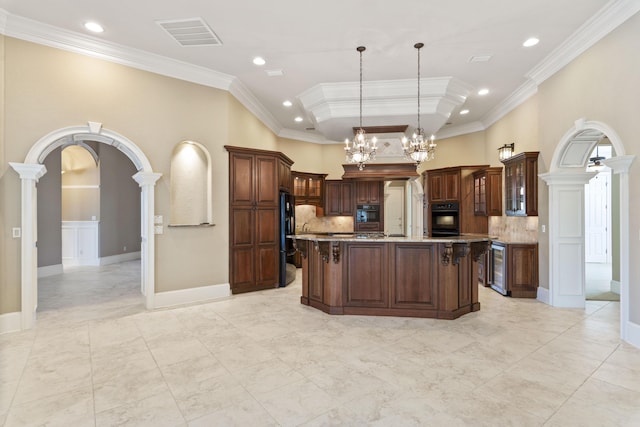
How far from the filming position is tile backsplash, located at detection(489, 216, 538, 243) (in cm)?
562

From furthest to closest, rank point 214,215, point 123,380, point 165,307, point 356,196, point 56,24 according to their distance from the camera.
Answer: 1. point 356,196
2. point 214,215
3. point 165,307
4. point 56,24
5. point 123,380

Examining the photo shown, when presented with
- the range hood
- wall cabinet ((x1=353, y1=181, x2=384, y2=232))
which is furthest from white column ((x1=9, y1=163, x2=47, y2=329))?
wall cabinet ((x1=353, y1=181, x2=384, y2=232))

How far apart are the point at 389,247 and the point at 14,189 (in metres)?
4.74

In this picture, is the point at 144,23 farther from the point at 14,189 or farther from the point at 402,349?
the point at 402,349

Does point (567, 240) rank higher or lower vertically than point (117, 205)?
lower

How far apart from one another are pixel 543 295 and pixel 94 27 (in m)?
7.46

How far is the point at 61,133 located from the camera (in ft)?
13.7

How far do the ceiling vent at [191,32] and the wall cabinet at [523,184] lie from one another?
5.11m

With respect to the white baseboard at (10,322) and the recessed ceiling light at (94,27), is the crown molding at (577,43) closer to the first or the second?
the recessed ceiling light at (94,27)

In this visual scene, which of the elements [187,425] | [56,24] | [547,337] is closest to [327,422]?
[187,425]

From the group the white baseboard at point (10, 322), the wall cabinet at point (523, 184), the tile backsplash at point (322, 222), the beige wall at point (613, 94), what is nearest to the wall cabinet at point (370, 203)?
the tile backsplash at point (322, 222)

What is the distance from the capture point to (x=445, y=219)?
25.9ft

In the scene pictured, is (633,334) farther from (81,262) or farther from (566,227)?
(81,262)

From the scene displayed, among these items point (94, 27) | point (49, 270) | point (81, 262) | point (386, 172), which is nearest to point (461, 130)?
point (386, 172)
